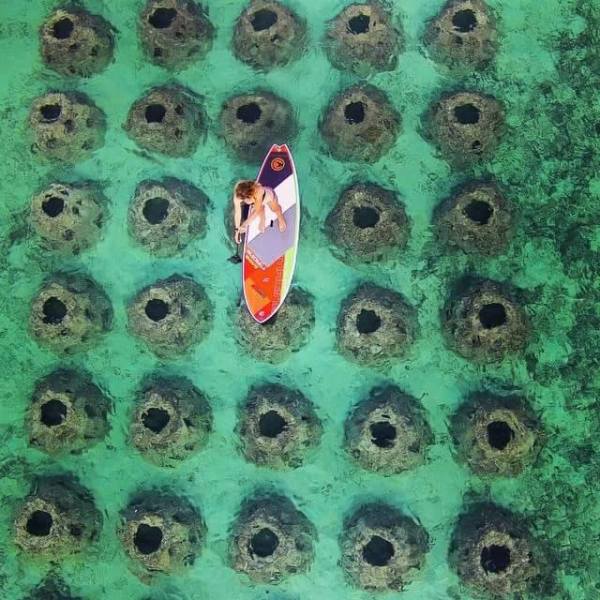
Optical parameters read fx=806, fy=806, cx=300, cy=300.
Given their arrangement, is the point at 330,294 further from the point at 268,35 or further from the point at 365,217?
the point at 268,35

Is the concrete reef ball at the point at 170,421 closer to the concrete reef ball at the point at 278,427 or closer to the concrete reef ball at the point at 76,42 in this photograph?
the concrete reef ball at the point at 278,427

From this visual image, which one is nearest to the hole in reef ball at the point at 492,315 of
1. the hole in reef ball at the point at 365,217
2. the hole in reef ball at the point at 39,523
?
the hole in reef ball at the point at 365,217

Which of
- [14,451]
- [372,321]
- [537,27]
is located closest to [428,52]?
[537,27]

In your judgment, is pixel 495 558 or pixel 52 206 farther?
pixel 52 206

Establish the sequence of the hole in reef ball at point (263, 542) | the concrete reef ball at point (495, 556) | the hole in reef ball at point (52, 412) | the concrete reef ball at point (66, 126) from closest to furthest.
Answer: the concrete reef ball at point (495, 556)
the hole in reef ball at point (263, 542)
the hole in reef ball at point (52, 412)
the concrete reef ball at point (66, 126)

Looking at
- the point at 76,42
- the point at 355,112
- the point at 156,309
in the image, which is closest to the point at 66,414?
the point at 156,309

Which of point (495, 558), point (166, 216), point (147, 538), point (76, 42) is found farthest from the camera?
point (76, 42)

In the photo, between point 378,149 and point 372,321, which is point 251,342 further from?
point 378,149
